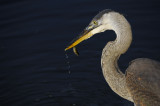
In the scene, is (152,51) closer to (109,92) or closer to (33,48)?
(109,92)

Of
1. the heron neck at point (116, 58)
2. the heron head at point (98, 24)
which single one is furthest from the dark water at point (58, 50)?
the heron head at point (98, 24)

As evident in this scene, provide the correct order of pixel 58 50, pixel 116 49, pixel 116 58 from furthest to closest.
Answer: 1. pixel 58 50
2. pixel 116 58
3. pixel 116 49

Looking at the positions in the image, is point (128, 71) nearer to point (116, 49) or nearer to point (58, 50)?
point (116, 49)

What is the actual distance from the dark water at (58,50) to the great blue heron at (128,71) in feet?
3.37

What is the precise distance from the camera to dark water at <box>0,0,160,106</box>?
6.18m

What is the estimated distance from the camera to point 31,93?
6254 mm

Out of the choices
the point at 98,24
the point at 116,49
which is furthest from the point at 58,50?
the point at 116,49

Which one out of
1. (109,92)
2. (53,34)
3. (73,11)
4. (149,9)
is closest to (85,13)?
(73,11)

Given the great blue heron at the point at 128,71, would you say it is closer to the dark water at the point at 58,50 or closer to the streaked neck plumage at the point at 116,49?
the streaked neck plumage at the point at 116,49

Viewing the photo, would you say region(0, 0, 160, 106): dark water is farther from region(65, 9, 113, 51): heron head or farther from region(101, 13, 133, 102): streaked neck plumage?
region(65, 9, 113, 51): heron head

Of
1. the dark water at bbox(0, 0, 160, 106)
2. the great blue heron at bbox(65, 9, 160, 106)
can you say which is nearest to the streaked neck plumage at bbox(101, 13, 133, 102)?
the great blue heron at bbox(65, 9, 160, 106)

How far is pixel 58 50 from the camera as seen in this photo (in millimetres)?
7406

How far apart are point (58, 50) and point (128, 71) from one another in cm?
282

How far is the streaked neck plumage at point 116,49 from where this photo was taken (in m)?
4.73
